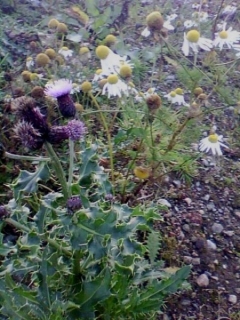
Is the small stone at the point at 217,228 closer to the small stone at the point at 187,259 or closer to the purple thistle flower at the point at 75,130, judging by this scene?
the small stone at the point at 187,259

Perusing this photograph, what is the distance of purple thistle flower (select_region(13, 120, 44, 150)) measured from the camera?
3.89 ft

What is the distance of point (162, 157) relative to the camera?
1.76 m

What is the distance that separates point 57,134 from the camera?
122 cm

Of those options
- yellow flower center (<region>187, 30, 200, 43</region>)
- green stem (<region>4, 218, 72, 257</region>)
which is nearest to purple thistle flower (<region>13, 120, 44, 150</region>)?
green stem (<region>4, 218, 72, 257</region>)

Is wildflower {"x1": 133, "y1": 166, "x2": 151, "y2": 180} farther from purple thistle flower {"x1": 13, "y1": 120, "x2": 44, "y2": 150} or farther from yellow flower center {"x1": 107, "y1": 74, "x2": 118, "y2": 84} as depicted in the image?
purple thistle flower {"x1": 13, "y1": 120, "x2": 44, "y2": 150}

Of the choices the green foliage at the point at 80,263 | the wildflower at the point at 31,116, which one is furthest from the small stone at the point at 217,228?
the wildflower at the point at 31,116

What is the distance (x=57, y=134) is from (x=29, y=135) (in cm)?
7

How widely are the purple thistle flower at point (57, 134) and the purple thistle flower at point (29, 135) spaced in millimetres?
26

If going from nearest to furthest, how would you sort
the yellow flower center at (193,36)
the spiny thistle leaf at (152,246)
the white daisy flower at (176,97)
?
the spiny thistle leaf at (152,246)
the yellow flower center at (193,36)
the white daisy flower at (176,97)

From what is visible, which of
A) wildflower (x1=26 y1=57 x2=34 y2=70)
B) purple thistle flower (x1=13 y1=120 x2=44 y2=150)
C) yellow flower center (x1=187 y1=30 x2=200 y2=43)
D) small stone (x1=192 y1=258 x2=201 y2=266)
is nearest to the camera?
purple thistle flower (x1=13 y1=120 x2=44 y2=150)

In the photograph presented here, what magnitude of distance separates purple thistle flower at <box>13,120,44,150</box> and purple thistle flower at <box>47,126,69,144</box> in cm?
3

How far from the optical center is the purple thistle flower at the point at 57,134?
1220 mm

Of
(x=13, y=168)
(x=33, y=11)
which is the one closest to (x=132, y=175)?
(x=13, y=168)

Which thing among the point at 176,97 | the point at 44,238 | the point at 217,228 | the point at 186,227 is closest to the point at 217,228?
the point at 217,228
